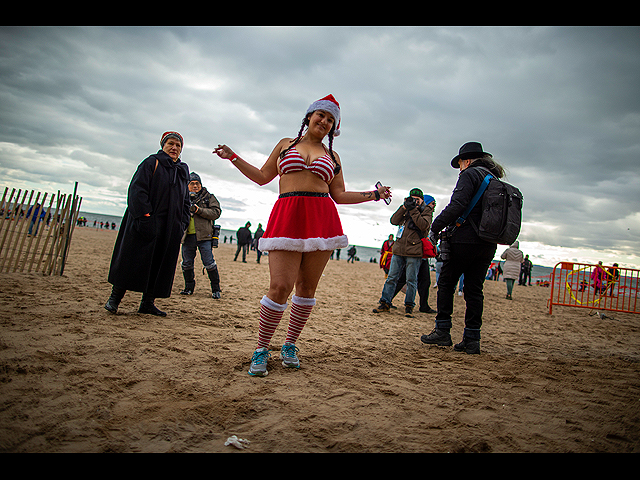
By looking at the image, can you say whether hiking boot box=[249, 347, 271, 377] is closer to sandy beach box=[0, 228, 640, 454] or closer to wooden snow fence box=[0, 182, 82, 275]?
sandy beach box=[0, 228, 640, 454]

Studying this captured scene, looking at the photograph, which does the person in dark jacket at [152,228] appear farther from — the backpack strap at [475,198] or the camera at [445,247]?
the backpack strap at [475,198]

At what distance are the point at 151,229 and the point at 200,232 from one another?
6.44 ft

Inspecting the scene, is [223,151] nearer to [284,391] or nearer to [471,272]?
[284,391]

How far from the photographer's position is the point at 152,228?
374 cm

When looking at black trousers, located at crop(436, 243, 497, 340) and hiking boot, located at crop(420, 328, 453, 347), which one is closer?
black trousers, located at crop(436, 243, 497, 340)

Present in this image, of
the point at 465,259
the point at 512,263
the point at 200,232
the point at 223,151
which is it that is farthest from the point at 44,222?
the point at 512,263

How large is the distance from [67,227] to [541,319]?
9.57 metres

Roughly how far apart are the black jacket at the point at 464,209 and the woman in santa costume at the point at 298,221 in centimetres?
108

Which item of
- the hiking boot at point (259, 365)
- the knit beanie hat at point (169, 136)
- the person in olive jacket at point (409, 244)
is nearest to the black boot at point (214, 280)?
the knit beanie hat at point (169, 136)

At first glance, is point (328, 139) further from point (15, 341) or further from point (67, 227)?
point (67, 227)

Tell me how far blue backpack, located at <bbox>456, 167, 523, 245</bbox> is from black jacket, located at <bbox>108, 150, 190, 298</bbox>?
3.42 meters

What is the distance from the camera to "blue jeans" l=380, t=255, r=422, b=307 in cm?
564

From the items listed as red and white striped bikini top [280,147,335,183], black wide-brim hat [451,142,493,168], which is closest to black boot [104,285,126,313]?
red and white striped bikini top [280,147,335,183]

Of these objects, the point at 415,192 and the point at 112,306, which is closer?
the point at 112,306
